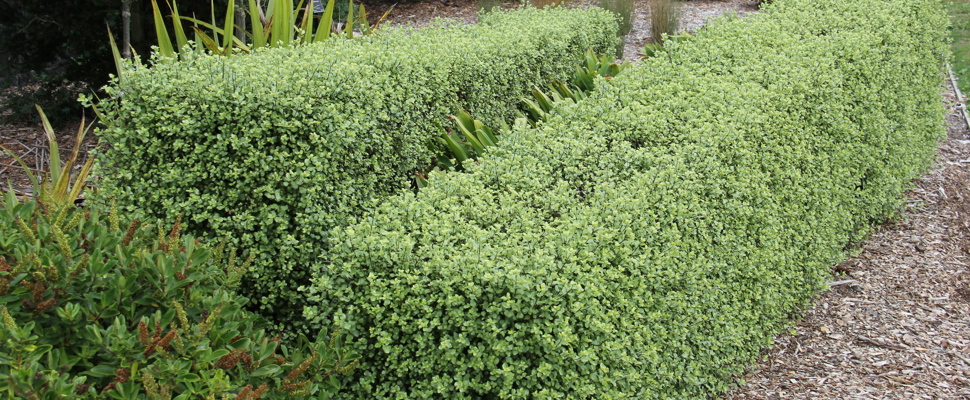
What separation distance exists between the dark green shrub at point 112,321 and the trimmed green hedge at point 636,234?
473 millimetres

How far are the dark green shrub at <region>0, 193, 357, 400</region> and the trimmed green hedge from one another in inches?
18.6

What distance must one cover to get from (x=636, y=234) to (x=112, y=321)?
1.90 metres

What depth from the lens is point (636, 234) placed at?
9.26 feet

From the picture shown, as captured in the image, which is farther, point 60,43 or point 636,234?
point 60,43

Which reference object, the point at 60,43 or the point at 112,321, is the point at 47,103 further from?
the point at 112,321

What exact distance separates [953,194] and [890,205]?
1.26 meters

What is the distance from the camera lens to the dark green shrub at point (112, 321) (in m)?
1.82

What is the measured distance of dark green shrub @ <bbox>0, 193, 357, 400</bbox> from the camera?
182 centimetres

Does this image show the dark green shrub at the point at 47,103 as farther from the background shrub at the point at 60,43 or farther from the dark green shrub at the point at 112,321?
the dark green shrub at the point at 112,321

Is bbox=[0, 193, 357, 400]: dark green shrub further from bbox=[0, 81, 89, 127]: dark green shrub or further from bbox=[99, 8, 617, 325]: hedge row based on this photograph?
bbox=[0, 81, 89, 127]: dark green shrub

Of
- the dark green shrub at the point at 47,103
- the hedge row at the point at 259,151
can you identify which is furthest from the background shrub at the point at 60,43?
the hedge row at the point at 259,151

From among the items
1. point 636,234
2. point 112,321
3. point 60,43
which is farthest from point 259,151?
point 60,43

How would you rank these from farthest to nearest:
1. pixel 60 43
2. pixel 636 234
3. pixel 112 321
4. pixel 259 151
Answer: pixel 60 43
pixel 259 151
pixel 636 234
pixel 112 321

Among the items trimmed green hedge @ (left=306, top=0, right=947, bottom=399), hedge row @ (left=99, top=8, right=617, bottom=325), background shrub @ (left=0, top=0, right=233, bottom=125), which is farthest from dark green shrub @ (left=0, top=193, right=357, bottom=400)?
background shrub @ (left=0, top=0, right=233, bottom=125)
